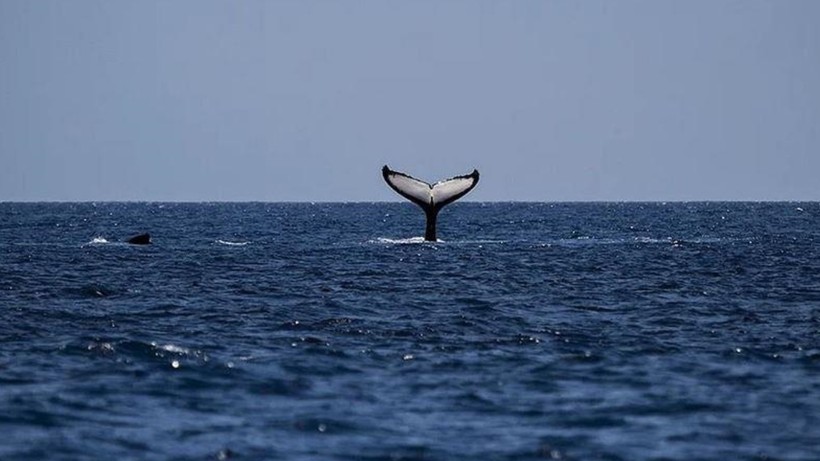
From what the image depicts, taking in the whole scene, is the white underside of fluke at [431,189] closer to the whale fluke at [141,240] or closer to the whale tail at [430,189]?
the whale tail at [430,189]

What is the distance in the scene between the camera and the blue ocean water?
40.9 ft

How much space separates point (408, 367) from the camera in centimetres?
1688

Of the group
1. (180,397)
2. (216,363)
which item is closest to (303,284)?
(216,363)

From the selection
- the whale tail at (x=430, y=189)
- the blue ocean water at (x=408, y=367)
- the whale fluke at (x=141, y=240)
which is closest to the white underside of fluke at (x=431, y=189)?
the whale tail at (x=430, y=189)

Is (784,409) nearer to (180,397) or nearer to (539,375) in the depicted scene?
(539,375)

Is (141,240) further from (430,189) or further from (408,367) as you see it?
(408,367)

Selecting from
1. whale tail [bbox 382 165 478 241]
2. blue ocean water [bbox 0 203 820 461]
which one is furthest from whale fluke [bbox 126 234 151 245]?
blue ocean water [bbox 0 203 820 461]

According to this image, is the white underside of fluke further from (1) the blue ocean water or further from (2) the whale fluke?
(1) the blue ocean water

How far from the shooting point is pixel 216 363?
666 inches

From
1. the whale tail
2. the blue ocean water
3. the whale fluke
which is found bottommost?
the blue ocean water

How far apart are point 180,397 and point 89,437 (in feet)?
6.82

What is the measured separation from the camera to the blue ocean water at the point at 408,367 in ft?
40.9

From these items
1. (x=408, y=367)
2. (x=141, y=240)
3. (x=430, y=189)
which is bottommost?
(x=408, y=367)

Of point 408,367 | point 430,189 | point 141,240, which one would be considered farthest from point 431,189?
point 408,367
